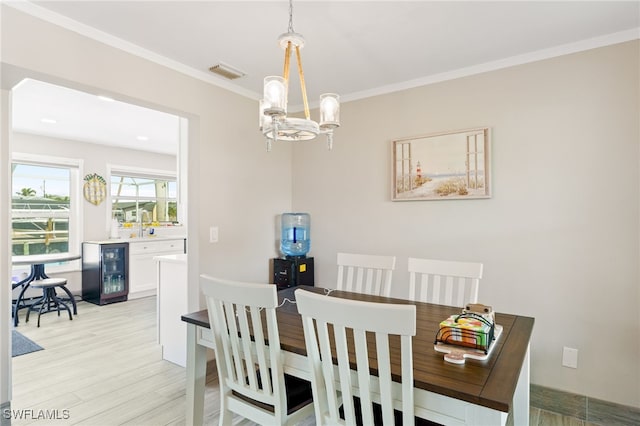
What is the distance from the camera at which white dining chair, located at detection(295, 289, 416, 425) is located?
110 centimetres

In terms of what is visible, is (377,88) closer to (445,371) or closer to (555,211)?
(555,211)

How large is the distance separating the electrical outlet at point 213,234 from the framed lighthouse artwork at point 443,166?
156 centimetres

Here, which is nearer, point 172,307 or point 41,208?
point 172,307

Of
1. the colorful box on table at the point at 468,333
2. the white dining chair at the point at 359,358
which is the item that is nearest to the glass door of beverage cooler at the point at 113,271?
the white dining chair at the point at 359,358

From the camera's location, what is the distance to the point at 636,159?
85.5 inches

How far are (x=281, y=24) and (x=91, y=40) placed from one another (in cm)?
119

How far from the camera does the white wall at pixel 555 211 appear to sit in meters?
2.21

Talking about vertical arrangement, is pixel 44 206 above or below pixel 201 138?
below

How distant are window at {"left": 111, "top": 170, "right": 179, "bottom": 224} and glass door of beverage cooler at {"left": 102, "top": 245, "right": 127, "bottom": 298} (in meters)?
0.87

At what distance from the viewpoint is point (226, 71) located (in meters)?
2.77

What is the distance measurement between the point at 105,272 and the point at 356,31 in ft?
15.7

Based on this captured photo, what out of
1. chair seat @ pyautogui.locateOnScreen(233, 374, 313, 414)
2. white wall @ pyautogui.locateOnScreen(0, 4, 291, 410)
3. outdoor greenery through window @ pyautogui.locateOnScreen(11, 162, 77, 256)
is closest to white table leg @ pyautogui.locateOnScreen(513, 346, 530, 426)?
chair seat @ pyautogui.locateOnScreen(233, 374, 313, 414)

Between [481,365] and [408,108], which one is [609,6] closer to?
[408,108]

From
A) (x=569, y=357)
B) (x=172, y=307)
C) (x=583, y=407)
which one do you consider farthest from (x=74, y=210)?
(x=583, y=407)
